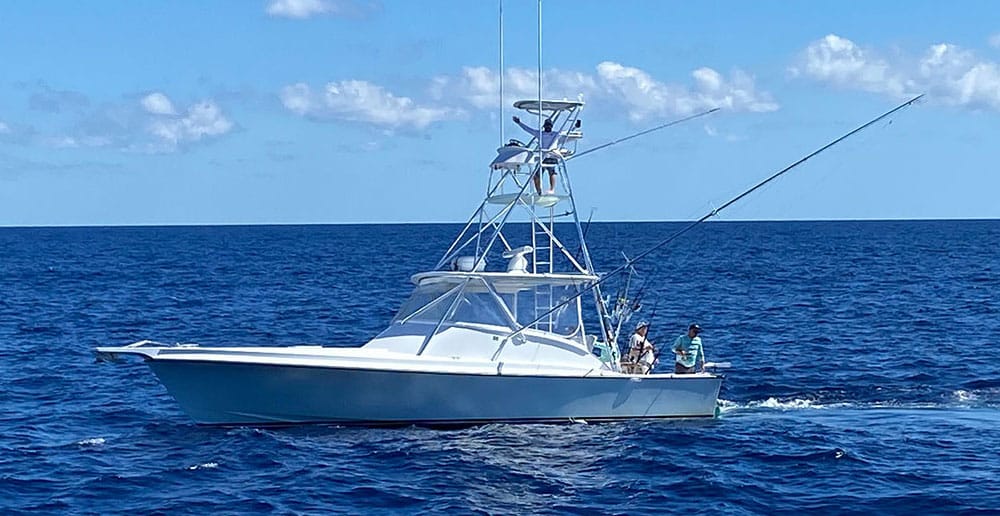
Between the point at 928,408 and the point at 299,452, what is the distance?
13.1m

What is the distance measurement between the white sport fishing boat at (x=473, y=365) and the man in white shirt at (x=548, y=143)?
7 cm

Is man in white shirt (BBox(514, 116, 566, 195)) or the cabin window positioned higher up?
man in white shirt (BBox(514, 116, 566, 195))

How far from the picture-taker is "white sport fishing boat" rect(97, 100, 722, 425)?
22203mm

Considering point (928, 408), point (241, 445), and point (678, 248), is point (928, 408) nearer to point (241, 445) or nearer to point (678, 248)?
point (241, 445)

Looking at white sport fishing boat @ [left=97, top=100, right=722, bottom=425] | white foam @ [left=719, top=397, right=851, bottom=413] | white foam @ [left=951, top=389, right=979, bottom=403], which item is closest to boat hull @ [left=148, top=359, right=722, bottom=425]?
white sport fishing boat @ [left=97, top=100, right=722, bottom=425]

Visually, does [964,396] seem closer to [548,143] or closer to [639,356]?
[639,356]

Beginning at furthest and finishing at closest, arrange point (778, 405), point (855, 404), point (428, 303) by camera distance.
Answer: point (855, 404) < point (778, 405) < point (428, 303)

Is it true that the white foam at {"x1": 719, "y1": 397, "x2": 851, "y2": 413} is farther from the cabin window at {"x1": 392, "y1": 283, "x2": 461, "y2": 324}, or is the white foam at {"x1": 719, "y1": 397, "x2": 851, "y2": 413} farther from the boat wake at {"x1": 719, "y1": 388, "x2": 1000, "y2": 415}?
the cabin window at {"x1": 392, "y1": 283, "x2": 461, "y2": 324}

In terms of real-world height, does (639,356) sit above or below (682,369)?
above

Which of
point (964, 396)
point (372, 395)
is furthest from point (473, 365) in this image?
point (964, 396)

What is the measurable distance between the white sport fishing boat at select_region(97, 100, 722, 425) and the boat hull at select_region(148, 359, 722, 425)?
2cm

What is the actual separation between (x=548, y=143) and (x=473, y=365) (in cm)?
474

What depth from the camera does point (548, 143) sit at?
80.1 feet

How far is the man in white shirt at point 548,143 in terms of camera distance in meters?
24.4
